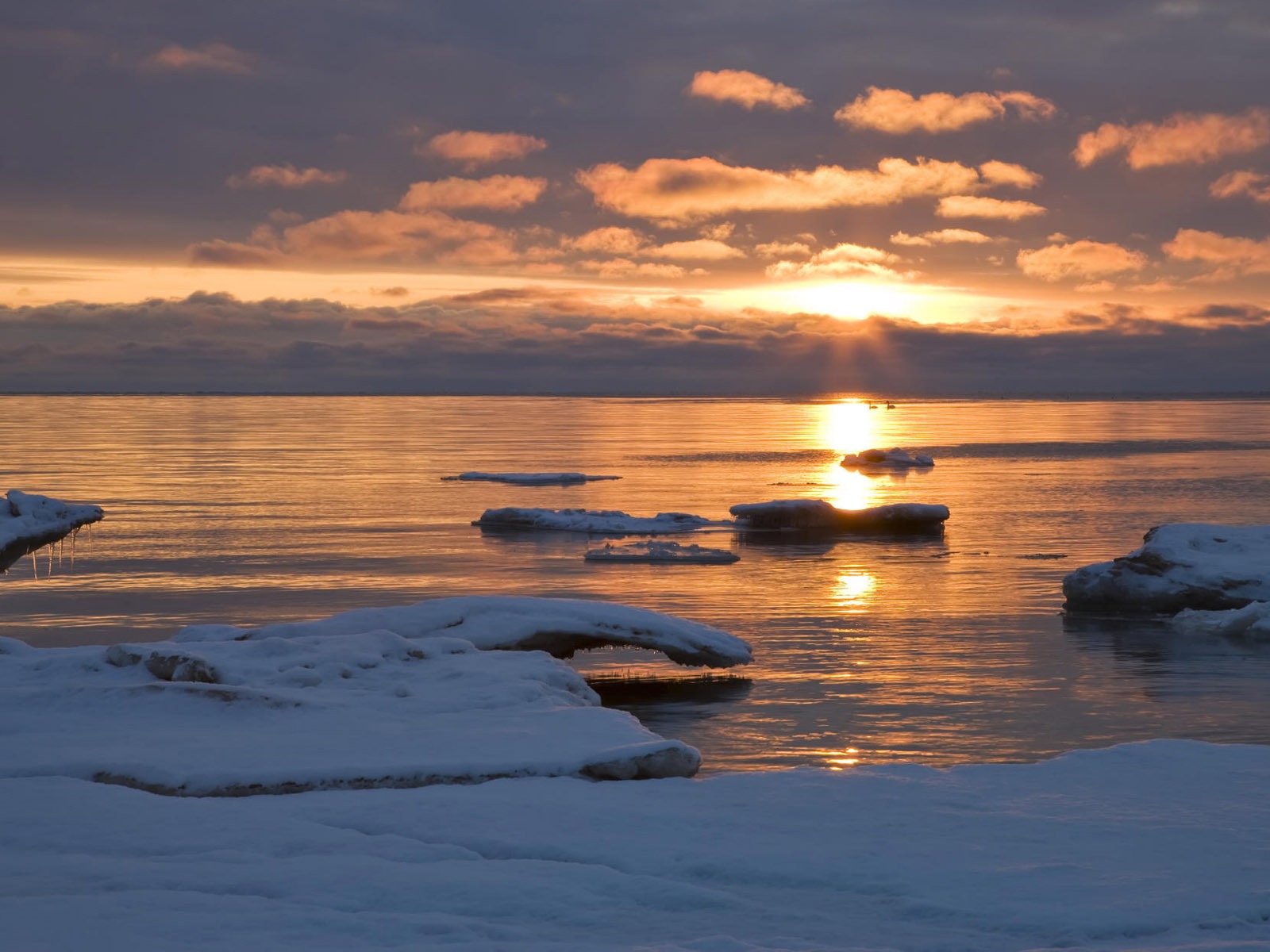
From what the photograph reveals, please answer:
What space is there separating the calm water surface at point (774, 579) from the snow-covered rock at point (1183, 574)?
→ 0.91 meters

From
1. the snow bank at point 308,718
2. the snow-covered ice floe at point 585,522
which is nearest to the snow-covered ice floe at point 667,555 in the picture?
the snow-covered ice floe at point 585,522

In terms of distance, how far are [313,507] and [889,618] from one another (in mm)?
25248

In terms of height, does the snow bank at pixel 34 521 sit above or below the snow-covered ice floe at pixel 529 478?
below

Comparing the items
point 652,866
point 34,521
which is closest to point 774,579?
point 652,866

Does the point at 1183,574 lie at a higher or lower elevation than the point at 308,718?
higher

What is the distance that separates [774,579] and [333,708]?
55.6 ft

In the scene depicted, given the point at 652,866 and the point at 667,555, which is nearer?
the point at 652,866

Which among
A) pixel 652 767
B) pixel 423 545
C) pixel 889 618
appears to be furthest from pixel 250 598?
pixel 652 767

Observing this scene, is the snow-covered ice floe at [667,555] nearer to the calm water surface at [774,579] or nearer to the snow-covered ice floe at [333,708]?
the calm water surface at [774,579]

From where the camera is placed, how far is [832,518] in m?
39.2

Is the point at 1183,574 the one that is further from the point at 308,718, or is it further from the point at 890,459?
the point at 890,459

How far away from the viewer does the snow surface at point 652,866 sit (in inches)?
314

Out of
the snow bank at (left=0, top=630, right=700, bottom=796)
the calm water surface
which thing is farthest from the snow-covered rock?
the snow bank at (left=0, top=630, right=700, bottom=796)

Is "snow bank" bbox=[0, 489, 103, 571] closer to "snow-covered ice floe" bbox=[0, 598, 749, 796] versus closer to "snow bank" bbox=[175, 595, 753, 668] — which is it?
"snow bank" bbox=[175, 595, 753, 668]
